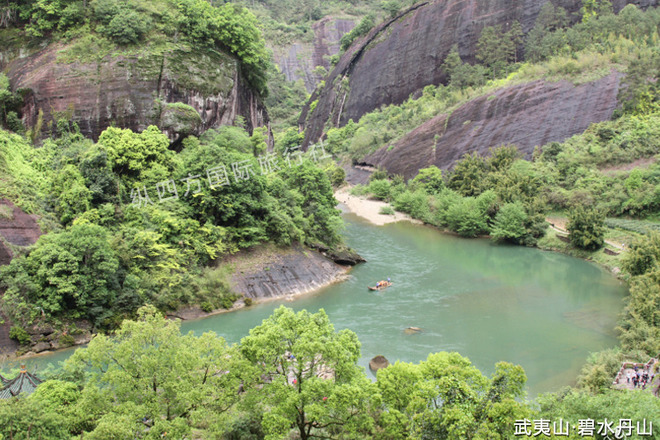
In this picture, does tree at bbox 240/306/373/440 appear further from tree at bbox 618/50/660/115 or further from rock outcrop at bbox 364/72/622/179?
tree at bbox 618/50/660/115

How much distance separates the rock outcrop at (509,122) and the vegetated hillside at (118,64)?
30491 millimetres

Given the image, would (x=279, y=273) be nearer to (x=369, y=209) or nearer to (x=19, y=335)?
(x=19, y=335)

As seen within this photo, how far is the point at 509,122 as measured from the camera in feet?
178

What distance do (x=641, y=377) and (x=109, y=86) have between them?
35.1 meters

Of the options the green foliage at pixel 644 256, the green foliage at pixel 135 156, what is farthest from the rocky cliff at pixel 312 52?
the green foliage at pixel 644 256

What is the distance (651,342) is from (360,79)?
254ft

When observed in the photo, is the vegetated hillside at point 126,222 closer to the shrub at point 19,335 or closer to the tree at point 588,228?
the shrub at point 19,335

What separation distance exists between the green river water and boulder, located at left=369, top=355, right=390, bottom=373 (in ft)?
1.30

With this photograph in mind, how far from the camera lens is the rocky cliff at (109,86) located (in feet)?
106

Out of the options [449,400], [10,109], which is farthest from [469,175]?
[449,400]

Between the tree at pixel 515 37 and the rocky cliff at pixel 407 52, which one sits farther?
the rocky cliff at pixel 407 52

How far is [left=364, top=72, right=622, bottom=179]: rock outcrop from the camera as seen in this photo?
49.2 metres

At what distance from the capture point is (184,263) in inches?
1045

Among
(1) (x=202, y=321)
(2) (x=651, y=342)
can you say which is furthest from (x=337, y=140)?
(2) (x=651, y=342)
